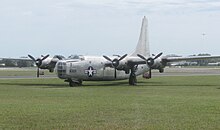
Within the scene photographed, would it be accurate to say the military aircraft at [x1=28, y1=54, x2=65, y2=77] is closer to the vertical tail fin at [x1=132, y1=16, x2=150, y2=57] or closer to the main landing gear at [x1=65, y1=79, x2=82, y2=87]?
the main landing gear at [x1=65, y1=79, x2=82, y2=87]

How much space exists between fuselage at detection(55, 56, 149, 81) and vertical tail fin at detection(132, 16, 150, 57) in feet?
15.8

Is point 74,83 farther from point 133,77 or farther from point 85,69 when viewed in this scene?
point 133,77

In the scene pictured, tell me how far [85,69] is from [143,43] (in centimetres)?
1070

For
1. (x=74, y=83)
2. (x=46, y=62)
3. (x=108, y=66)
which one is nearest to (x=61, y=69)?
(x=74, y=83)

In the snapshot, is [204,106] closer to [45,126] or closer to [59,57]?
[45,126]

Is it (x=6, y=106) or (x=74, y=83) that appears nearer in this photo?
(x=6, y=106)

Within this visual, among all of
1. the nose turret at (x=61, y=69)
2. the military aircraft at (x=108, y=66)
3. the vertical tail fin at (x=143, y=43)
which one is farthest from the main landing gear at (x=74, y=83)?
the vertical tail fin at (x=143, y=43)

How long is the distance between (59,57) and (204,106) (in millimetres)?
29722

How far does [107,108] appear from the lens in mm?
19547

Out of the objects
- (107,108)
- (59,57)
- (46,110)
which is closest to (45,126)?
(46,110)

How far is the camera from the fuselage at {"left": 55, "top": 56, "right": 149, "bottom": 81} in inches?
1623

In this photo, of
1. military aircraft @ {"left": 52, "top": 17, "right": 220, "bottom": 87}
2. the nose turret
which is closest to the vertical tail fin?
military aircraft @ {"left": 52, "top": 17, "right": 220, "bottom": 87}

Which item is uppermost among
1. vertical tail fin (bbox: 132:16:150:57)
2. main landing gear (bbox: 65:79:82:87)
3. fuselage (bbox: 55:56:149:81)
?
vertical tail fin (bbox: 132:16:150:57)

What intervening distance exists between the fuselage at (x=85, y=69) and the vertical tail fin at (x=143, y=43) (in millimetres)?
4831
